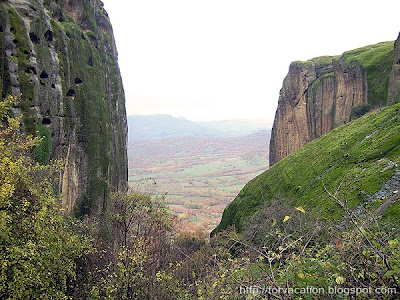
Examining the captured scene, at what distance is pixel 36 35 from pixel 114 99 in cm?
1846

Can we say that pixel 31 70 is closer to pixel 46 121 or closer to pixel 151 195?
pixel 46 121

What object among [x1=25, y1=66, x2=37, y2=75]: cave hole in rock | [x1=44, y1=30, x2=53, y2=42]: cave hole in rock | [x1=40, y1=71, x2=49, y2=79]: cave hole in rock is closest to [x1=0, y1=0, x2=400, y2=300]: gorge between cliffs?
[x1=25, y1=66, x2=37, y2=75]: cave hole in rock

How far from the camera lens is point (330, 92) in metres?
54.8

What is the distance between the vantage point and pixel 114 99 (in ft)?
158

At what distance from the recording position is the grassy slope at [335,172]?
71.6 ft

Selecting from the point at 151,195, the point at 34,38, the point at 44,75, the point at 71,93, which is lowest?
the point at 151,195

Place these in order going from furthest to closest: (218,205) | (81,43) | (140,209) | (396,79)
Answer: (218,205) → (81,43) → (396,79) → (140,209)

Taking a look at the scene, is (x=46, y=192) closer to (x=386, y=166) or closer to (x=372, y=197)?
(x=372, y=197)

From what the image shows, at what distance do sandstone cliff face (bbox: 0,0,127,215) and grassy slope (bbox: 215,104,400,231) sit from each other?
2177cm

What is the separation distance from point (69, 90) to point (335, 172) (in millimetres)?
33364

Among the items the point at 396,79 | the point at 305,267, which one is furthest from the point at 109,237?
the point at 396,79

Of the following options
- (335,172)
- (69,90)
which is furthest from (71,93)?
(335,172)

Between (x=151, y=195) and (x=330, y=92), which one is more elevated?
(x=330, y=92)

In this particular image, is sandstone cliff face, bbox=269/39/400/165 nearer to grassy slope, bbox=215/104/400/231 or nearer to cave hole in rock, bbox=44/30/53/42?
grassy slope, bbox=215/104/400/231
